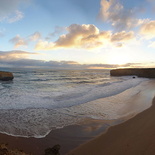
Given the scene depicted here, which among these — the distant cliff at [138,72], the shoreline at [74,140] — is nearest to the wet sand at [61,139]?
the shoreline at [74,140]

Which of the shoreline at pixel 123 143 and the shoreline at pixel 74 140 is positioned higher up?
the shoreline at pixel 123 143

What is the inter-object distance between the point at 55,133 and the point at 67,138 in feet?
1.97

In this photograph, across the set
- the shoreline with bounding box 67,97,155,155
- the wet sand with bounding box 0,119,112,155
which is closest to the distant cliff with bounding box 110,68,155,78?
the shoreline with bounding box 67,97,155,155

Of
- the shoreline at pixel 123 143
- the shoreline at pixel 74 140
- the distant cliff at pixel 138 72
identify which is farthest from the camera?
the distant cliff at pixel 138 72

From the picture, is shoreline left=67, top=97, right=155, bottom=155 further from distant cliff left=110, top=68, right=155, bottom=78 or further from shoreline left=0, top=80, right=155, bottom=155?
distant cliff left=110, top=68, right=155, bottom=78

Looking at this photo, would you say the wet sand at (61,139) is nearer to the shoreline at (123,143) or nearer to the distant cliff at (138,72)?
the shoreline at (123,143)

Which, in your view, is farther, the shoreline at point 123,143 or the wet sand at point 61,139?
the wet sand at point 61,139

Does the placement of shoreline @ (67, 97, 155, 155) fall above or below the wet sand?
above

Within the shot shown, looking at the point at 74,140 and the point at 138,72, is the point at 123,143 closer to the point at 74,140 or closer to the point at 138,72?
the point at 74,140

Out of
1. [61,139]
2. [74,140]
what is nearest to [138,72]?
[74,140]

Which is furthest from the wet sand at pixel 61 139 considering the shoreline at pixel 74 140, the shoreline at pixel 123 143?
the shoreline at pixel 123 143

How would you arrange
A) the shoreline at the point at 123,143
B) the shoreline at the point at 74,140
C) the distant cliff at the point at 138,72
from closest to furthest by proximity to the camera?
the shoreline at the point at 123,143
the shoreline at the point at 74,140
the distant cliff at the point at 138,72

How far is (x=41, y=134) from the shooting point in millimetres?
4449

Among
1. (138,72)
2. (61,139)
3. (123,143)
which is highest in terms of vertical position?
(138,72)
